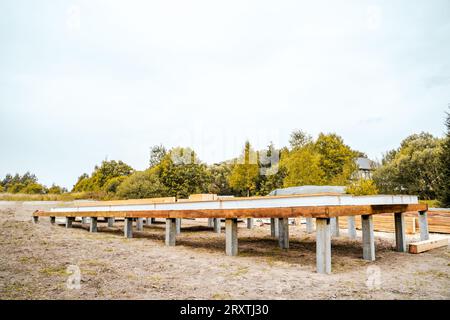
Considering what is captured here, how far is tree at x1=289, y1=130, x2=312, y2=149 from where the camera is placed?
46.4 metres

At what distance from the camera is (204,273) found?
19.4 ft

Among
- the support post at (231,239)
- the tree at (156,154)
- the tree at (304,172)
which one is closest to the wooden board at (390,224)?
the support post at (231,239)

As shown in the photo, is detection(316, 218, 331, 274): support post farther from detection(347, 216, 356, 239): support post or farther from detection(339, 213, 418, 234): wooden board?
detection(339, 213, 418, 234): wooden board

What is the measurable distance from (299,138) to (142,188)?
1012 inches

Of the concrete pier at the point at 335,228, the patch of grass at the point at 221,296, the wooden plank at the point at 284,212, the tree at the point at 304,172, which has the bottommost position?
the concrete pier at the point at 335,228

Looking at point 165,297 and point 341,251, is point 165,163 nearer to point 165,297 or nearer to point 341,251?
point 341,251

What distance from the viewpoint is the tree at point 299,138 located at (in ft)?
152

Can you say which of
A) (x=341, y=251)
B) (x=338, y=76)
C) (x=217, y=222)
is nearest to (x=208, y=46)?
(x=338, y=76)

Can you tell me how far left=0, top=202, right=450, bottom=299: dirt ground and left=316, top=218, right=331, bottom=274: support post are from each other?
260mm

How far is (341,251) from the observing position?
918 cm

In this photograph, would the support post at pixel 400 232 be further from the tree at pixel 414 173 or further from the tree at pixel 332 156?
the tree at pixel 414 173

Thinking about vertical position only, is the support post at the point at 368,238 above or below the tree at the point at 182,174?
below

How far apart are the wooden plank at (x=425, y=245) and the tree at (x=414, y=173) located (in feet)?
92.5

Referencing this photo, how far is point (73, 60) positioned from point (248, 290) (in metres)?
14.9
